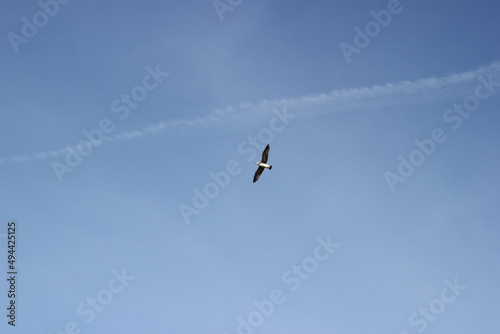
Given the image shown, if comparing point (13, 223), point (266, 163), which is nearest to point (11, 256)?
point (13, 223)

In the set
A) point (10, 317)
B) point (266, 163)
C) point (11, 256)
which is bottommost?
point (266, 163)

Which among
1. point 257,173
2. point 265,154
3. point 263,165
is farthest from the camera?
point 257,173

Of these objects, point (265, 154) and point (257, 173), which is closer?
point (265, 154)

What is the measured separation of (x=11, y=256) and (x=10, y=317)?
8268 mm

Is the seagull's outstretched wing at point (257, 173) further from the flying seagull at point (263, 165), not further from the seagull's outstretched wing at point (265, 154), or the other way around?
the seagull's outstretched wing at point (265, 154)

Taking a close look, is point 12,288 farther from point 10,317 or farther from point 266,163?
point 266,163

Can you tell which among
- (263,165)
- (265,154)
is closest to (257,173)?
(263,165)

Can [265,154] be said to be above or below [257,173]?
above

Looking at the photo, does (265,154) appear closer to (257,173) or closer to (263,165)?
(263,165)

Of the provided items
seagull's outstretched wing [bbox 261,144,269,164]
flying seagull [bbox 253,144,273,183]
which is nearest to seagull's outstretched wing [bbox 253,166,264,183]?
flying seagull [bbox 253,144,273,183]

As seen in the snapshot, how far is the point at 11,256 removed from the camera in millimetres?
86438

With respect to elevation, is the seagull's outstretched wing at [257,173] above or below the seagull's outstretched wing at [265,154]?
below

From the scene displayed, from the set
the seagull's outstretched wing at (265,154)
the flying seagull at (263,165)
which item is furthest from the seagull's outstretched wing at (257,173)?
the seagull's outstretched wing at (265,154)

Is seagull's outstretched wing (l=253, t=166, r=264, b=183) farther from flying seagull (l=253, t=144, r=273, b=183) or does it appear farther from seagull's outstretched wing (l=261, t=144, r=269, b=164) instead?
seagull's outstretched wing (l=261, t=144, r=269, b=164)
